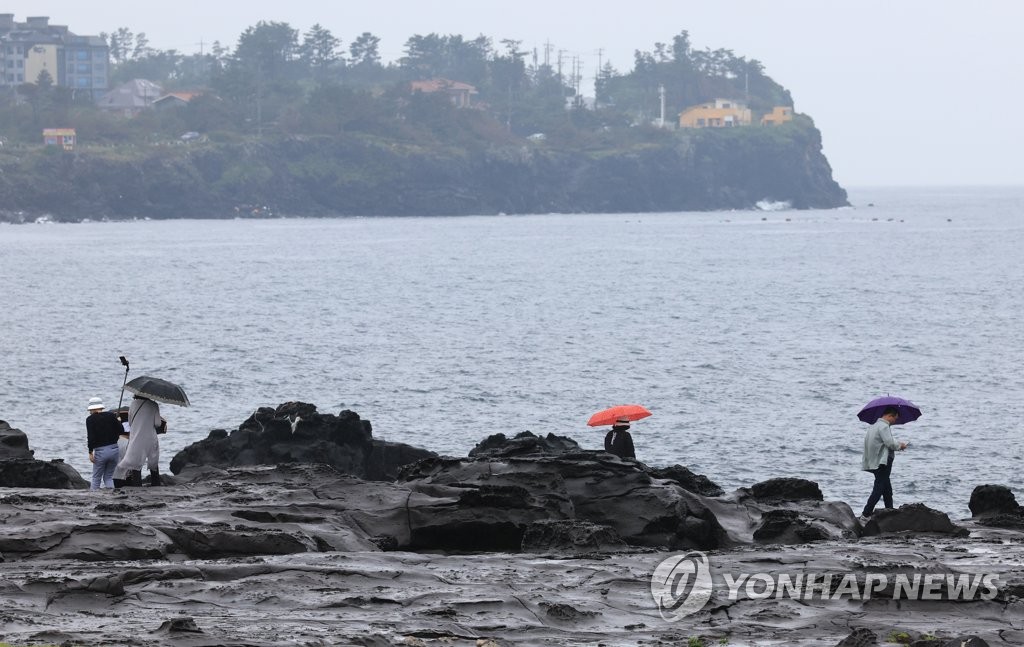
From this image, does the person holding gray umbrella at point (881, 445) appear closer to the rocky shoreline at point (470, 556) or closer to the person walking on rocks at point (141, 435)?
the rocky shoreline at point (470, 556)

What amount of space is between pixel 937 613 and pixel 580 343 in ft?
173

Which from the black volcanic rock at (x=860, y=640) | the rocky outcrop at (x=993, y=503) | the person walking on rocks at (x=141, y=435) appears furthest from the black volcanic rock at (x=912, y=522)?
the person walking on rocks at (x=141, y=435)

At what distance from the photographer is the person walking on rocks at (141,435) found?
19219mm

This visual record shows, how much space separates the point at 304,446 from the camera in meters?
28.1

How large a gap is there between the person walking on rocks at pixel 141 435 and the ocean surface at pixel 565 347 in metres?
16.7

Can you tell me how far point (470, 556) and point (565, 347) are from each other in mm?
48539

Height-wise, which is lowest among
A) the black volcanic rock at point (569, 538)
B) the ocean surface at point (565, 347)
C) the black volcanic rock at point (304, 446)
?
the ocean surface at point (565, 347)

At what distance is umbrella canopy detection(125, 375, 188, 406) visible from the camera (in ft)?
62.1

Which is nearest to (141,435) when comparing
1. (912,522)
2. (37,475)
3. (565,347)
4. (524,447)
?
(37,475)

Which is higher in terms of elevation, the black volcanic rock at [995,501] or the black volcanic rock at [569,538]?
the black volcanic rock at [569,538]

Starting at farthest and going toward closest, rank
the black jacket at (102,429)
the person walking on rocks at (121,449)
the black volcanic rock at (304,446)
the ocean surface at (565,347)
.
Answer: the ocean surface at (565,347)
the black volcanic rock at (304,446)
the black jacket at (102,429)
the person walking on rocks at (121,449)

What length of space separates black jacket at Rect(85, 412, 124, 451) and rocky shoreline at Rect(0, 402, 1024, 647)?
1.41 metres

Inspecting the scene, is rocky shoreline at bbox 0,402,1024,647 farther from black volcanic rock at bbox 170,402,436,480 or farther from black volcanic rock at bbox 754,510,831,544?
black volcanic rock at bbox 170,402,436,480

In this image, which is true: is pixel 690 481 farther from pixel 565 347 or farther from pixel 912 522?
pixel 565 347
